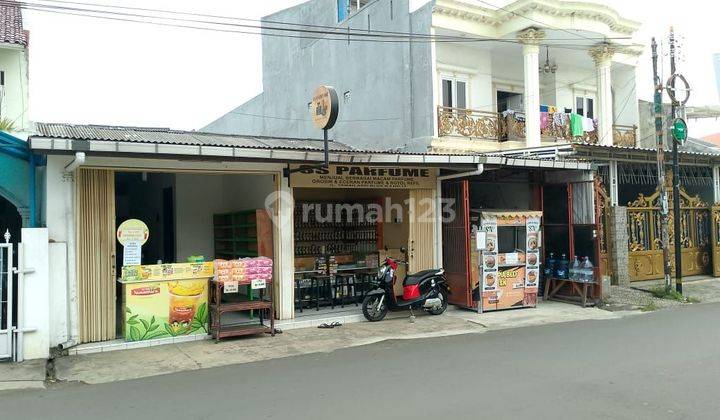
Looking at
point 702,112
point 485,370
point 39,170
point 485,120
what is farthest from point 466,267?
point 702,112

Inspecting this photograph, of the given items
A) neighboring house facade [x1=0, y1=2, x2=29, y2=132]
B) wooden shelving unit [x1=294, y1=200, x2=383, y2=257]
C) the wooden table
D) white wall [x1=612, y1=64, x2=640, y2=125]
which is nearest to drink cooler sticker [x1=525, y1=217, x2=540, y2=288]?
the wooden table

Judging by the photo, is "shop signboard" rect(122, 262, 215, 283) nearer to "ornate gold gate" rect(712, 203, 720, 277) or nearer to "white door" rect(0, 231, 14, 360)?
"white door" rect(0, 231, 14, 360)

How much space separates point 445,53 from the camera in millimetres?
15375

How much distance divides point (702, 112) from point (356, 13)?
14.2 m

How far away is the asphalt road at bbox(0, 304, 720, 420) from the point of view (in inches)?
205

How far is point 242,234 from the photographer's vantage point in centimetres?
1227

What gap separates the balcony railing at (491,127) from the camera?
48.7ft

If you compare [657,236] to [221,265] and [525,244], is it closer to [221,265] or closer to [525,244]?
[525,244]

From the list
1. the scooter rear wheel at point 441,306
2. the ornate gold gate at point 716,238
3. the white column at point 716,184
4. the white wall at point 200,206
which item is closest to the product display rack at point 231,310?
the scooter rear wheel at point 441,306

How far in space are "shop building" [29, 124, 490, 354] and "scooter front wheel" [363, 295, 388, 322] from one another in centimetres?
124

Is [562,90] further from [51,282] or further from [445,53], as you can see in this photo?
[51,282]

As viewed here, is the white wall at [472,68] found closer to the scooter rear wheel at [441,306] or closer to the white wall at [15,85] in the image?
the scooter rear wheel at [441,306]

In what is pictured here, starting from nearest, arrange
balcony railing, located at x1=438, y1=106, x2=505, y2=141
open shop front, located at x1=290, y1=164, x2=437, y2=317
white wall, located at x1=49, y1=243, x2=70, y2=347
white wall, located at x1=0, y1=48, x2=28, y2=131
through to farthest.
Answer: white wall, located at x1=49, y1=243, x2=70, y2=347 → open shop front, located at x1=290, y1=164, x2=437, y2=317 → balcony railing, located at x1=438, y1=106, x2=505, y2=141 → white wall, located at x1=0, y1=48, x2=28, y2=131

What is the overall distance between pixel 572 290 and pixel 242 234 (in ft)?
24.9
